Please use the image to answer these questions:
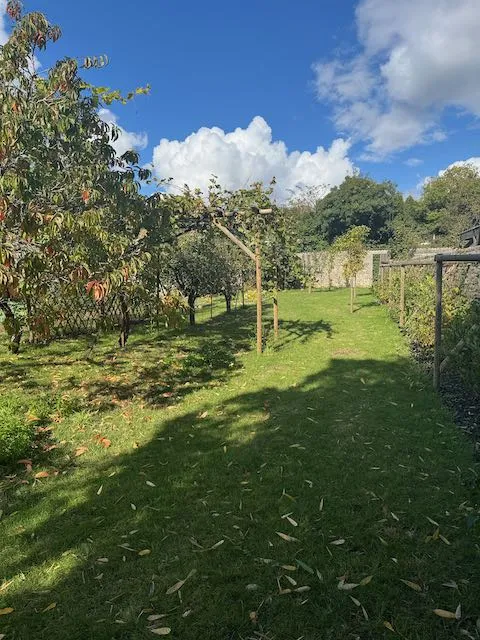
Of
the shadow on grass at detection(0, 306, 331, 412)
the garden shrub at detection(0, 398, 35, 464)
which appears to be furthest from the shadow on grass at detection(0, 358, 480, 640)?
the shadow on grass at detection(0, 306, 331, 412)

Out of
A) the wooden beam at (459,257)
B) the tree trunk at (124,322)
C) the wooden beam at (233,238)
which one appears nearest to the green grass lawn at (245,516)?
the wooden beam at (459,257)

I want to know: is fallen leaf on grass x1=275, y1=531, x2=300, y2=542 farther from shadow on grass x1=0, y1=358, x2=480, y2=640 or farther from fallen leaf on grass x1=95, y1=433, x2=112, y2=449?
fallen leaf on grass x1=95, y1=433, x2=112, y2=449

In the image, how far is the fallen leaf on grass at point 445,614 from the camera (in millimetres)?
2043

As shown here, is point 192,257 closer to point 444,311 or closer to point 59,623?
point 444,311

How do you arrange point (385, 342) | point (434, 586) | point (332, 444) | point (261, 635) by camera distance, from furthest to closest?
point (385, 342)
point (332, 444)
point (434, 586)
point (261, 635)

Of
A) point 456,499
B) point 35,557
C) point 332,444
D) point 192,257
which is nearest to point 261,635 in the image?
point 35,557

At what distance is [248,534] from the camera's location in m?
2.76

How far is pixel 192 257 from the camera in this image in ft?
40.2

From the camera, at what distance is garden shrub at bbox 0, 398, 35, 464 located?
3811 mm

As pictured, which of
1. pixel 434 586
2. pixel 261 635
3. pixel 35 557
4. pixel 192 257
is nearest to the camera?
pixel 261 635

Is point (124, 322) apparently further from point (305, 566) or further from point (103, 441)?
point (305, 566)

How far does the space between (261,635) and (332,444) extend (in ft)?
7.38

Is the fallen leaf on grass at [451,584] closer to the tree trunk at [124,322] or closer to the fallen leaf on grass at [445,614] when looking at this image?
the fallen leaf on grass at [445,614]

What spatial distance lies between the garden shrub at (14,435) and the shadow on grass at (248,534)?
55cm
